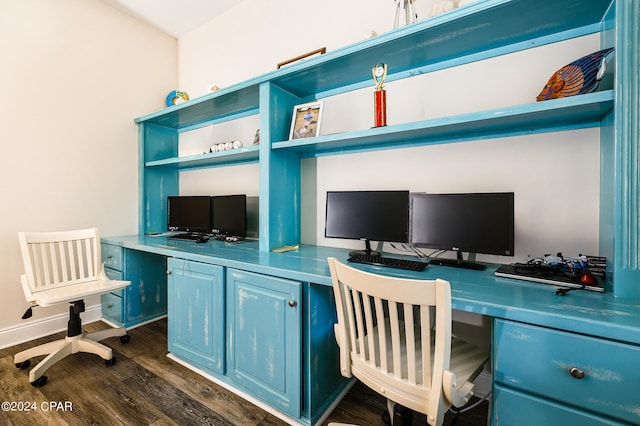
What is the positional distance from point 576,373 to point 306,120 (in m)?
1.93

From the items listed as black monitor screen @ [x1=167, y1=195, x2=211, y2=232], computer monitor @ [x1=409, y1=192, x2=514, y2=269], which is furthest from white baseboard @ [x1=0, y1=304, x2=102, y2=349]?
computer monitor @ [x1=409, y1=192, x2=514, y2=269]

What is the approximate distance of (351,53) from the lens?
67.6 inches

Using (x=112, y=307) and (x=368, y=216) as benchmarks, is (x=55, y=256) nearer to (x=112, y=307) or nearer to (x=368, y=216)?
(x=112, y=307)

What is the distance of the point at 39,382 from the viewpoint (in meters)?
1.85

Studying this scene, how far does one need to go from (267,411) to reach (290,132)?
5.97 ft

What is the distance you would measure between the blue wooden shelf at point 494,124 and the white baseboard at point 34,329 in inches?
102

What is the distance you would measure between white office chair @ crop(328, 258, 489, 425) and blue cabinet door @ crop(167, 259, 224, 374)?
3.22 ft

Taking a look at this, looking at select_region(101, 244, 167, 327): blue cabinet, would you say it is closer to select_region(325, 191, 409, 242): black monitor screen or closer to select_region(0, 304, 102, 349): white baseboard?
select_region(0, 304, 102, 349): white baseboard

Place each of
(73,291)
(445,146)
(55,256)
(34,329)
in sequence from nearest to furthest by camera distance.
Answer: (445,146)
(73,291)
(55,256)
(34,329)

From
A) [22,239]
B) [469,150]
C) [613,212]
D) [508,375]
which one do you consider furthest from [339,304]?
[22,239]

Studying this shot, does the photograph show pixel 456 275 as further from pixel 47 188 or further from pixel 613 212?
pixel 47 188

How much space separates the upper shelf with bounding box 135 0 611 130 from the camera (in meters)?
1.35

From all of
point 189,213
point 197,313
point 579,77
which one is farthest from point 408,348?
point 189,213

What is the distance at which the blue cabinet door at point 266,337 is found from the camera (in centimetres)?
153
